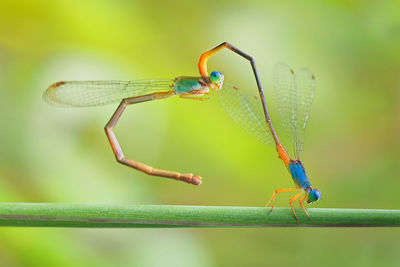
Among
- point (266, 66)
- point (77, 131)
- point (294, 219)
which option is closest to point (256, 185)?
point (266, 66)

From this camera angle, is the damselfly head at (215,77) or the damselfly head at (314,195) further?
the damselfly head at (314,195)

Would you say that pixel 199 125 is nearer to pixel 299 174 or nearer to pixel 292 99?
pixel 292 99

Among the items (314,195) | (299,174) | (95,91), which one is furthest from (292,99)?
(95,91)

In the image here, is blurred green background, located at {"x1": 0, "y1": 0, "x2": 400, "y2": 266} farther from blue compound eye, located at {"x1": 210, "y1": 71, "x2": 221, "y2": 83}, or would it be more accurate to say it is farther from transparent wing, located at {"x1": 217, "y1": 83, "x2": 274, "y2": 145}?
blue compound eye, located at {"x1": 210, "y1": 71, "x2": 221, "y2": 83}

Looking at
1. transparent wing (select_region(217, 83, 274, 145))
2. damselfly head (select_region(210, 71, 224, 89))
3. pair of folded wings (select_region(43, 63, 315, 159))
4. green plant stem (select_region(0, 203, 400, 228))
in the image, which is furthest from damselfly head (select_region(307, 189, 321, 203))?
→ damselfly head (select_region(210, 71, 224, 89))

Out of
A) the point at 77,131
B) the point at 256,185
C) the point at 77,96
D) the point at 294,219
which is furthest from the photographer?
the point at 256,185

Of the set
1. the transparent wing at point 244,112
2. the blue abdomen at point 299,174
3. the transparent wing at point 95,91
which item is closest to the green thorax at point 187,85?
the transparent wing at point 95,91

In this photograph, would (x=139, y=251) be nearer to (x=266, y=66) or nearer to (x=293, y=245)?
(x=293, y=245)

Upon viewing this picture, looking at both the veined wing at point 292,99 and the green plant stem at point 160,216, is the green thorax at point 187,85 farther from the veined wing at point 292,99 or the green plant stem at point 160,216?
the green plant stem at point 160,216
